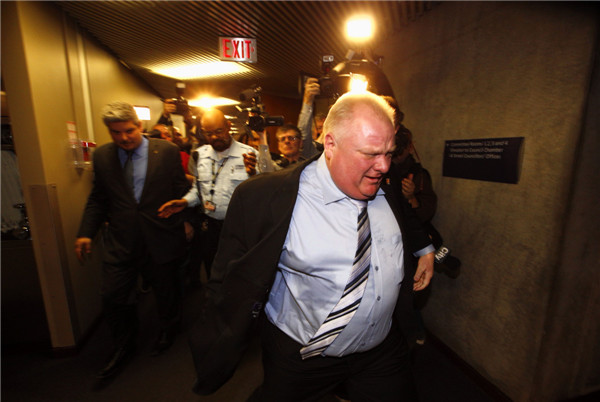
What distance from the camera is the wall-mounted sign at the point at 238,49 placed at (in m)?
3.71

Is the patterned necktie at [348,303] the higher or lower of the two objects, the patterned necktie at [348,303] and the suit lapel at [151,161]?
the lower

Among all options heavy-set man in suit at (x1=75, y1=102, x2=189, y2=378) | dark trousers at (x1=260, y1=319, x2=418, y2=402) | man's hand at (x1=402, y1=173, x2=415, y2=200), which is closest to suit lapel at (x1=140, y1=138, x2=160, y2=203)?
heavy-set man in suit at (x1=75, y1=102, x2=189, y2=378)

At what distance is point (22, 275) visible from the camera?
7.68 feet

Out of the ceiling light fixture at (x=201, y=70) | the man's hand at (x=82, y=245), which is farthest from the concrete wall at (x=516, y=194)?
the ceiling light fixture at (x=201, y=70)

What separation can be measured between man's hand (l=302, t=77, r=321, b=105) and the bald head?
0.74 metres

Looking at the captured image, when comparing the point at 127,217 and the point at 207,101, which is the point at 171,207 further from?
the point at 207,101

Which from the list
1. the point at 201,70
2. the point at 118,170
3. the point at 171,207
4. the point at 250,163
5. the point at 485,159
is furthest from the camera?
the point at 201,70

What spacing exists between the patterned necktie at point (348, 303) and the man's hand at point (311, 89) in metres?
1.30

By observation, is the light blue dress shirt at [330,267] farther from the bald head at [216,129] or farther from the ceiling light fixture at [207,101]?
the ceiling light fixture at [207,101]

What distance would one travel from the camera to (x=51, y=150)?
2254 mm

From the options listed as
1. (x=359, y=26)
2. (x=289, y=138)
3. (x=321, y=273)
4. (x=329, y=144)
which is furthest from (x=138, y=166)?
(x=359, y=26)

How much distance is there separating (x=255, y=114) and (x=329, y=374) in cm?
191

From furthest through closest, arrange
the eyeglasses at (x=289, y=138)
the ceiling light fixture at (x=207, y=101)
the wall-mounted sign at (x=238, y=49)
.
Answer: the ceiling light fixture at (x=207, y=101) < the wall-mounted sign at (x=238, y=49) < the eyeglasses at (x=289, y=138)

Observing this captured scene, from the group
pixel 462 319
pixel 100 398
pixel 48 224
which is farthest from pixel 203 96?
pixel 462 319
